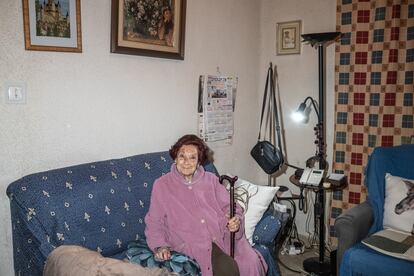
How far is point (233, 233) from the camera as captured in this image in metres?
1.79

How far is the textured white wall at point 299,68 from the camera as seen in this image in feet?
9.42

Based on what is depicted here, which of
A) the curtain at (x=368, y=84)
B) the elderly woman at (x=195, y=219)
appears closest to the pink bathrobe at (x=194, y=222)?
the elderly woman at (x=195, y=219)

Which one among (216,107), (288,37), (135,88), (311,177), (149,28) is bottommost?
(311,177)

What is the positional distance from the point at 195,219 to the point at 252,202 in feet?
1.47

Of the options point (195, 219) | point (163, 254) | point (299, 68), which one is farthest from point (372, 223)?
point (299, 68)

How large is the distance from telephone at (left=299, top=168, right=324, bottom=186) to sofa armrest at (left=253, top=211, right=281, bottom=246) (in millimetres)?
502

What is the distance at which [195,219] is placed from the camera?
180cm

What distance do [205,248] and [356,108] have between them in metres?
1.67

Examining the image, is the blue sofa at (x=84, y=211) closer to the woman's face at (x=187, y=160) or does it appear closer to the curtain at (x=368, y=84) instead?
the woman's face at (x=187, y=160)

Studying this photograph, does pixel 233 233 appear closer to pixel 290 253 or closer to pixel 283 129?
pixel 290 253

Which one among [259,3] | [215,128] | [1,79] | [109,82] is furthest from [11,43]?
[259,3]

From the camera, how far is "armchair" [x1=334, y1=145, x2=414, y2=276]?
1.83 m

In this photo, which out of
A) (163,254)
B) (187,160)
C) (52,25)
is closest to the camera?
(163,254)

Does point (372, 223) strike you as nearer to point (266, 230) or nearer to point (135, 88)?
point (266, 230)
